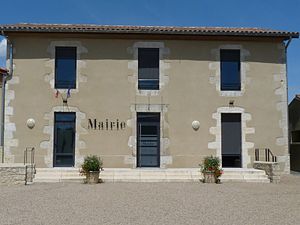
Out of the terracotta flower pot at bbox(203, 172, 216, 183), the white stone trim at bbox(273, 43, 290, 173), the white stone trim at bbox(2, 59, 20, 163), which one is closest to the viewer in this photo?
the terracotta flower pot at bbox(203, 172, 216, 183)

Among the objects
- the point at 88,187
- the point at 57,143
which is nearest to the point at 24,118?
the point at 57,143

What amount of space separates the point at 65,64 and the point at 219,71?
5.25m

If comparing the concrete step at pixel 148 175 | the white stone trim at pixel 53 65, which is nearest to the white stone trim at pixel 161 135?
the concrete step at pixel 148 175

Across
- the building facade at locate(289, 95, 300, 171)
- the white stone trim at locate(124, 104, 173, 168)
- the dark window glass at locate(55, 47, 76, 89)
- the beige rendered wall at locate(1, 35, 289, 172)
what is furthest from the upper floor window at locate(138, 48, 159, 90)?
the building facade at locate(289, 95, 300, 171)

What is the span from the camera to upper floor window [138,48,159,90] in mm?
13406

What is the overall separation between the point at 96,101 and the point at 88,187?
375 centimetres

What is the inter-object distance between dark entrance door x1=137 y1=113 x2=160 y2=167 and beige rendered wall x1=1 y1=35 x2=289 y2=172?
0.28 meters

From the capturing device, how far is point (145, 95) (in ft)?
43.5

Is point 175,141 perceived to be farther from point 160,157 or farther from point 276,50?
point 276,50

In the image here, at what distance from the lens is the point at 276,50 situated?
13.7m

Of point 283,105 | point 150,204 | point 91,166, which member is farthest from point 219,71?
point 150,204

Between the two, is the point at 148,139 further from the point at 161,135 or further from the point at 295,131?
the point at 295,131

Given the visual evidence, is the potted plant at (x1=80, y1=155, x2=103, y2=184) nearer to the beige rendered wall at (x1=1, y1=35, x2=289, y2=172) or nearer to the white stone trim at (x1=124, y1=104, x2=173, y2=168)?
the beige rendered wall at (x1=1, y1=35, x2=289, y2=172)

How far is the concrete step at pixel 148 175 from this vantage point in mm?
11617
